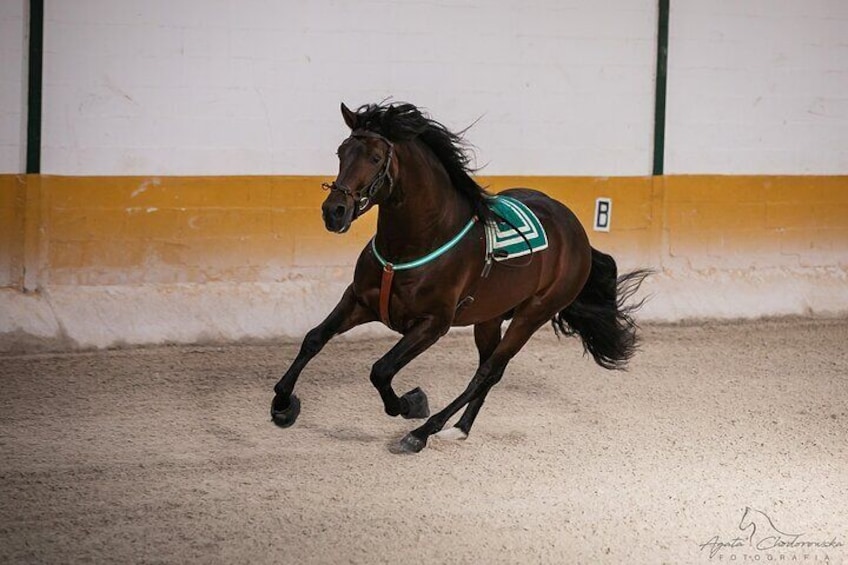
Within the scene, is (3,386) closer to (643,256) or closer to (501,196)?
(501,196)

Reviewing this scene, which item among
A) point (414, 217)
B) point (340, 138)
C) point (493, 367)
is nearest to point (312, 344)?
point (414, 217)

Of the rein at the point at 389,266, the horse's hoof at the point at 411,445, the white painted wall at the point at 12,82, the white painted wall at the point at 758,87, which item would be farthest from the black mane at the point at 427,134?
the white painted wall at the point at 758,87

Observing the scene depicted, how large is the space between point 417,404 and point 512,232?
38.3 inches

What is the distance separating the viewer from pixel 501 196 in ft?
19.4

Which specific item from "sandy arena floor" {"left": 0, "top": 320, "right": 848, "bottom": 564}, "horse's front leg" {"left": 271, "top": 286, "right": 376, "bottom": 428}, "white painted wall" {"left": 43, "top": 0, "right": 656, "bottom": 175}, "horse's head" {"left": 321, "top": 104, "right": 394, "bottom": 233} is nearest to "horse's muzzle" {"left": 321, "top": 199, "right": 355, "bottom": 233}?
"horse's head" {"left": 321, "top": 104, "right": 394, "bottom": 233}

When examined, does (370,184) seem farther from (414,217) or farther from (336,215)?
(414,217)

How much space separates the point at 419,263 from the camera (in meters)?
5.18

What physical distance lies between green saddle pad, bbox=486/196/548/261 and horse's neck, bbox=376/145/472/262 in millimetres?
308

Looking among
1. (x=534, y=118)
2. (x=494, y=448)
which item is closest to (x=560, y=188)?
(x=534, y=118)

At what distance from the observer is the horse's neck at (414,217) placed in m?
5.17

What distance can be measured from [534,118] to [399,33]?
44.9 inches

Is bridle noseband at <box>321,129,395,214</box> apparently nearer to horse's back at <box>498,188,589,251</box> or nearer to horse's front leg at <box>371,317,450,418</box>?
horse's front leg at <box>371,317,450,418</box>

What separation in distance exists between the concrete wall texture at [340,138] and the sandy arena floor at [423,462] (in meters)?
0.47

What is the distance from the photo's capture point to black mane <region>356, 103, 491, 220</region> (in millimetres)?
5066
